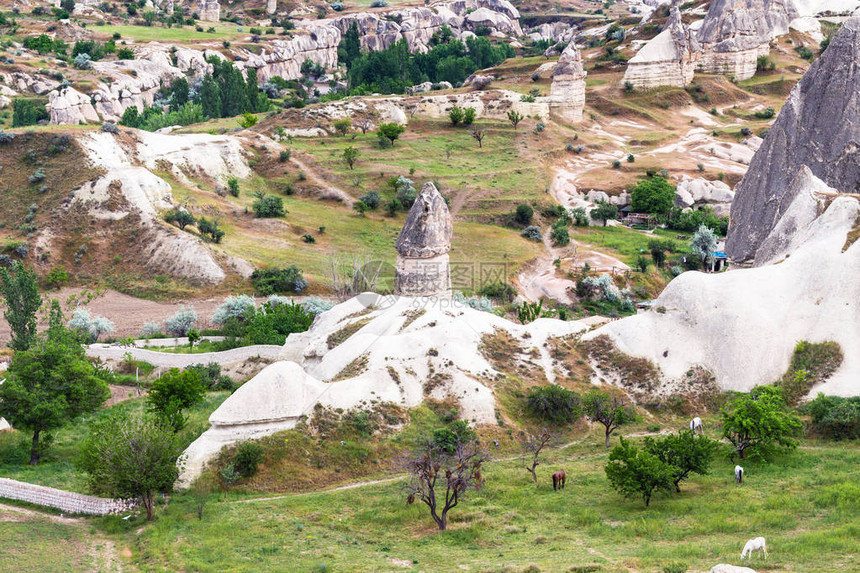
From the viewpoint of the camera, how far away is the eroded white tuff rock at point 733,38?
131 metres

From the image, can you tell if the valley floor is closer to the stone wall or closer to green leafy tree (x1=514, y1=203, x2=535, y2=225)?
the stone wall

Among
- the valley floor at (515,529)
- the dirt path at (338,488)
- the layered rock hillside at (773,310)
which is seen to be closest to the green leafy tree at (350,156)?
the layered rock hillside at (773,310)

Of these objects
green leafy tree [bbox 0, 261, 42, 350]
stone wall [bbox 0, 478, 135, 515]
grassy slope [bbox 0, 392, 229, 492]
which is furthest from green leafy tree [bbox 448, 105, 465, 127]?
stone wall [bbox 0, 478, 135, 515]

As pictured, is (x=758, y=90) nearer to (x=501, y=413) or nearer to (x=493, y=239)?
(x=493, y=239)

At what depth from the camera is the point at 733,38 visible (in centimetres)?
13038

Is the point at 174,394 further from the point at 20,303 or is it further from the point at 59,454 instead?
the point at 20,303

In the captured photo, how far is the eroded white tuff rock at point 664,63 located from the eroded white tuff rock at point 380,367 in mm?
87290

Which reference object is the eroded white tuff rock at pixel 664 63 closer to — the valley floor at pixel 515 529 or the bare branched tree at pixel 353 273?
the bare branched tree at pixel 353 273

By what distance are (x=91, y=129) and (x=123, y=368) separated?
124ft

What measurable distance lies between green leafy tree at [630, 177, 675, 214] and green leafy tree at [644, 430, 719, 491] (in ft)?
209

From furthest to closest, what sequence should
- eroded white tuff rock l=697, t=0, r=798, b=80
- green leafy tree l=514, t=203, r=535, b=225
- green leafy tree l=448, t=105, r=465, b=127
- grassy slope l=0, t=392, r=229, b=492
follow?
eroded white tuff rock l=697, t=0, r=798, b=80
green leafy tree l=448, t=105, r=465, b=127
green leafy tree l=514, t=203, r=535, b=225
grassy slope l=0, t=392, r=229, b=492

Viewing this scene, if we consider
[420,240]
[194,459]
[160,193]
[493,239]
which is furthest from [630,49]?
[194,459]

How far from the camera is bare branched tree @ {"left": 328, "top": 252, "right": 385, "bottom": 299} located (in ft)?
226

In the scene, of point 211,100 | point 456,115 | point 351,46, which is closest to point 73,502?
point 456,115
